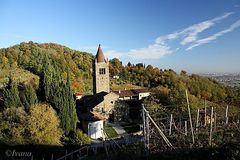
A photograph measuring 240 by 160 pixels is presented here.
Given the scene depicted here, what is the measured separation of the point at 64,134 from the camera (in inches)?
1118

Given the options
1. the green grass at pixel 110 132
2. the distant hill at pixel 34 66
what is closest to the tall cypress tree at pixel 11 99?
the green grass at pixel 110 132

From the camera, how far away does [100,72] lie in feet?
158

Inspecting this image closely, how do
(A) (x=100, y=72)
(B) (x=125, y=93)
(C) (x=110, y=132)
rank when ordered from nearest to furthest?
1. (C) (x=110, y=132)
2. (A) (x=100, y=72)
3. (B) (x=125, y=93)

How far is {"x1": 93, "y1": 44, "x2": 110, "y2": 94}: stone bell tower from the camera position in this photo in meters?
48.1

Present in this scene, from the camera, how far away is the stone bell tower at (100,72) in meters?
48.1

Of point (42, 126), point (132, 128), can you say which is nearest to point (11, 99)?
point (42, 126)

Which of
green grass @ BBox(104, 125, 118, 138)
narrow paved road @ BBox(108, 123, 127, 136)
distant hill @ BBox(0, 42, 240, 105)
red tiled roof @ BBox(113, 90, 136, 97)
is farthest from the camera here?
→ distant hill @ BBox(0, 42, 240, 105)

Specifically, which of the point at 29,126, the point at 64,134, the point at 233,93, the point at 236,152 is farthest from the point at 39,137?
the point at 233,93

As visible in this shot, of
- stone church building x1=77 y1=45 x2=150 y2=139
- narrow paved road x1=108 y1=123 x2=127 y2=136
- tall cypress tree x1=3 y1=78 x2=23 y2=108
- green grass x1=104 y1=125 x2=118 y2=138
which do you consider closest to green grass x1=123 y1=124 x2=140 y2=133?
narrow paved road x1=108 y1=123 x2=127 y2=136

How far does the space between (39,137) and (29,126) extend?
125 centimetres

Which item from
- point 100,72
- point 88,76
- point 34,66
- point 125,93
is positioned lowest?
point 125,93

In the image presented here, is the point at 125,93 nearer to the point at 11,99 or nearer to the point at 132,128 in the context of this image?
the point at 132,128

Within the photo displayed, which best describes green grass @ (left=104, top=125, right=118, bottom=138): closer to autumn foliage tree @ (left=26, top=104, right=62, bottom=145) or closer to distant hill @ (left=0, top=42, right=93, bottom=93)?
autumn foliage tree @ (left=26, top=104, right=62, bottom=145)

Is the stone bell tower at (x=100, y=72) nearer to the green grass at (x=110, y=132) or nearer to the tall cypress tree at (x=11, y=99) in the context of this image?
the green grass at (x=110, y=132)
